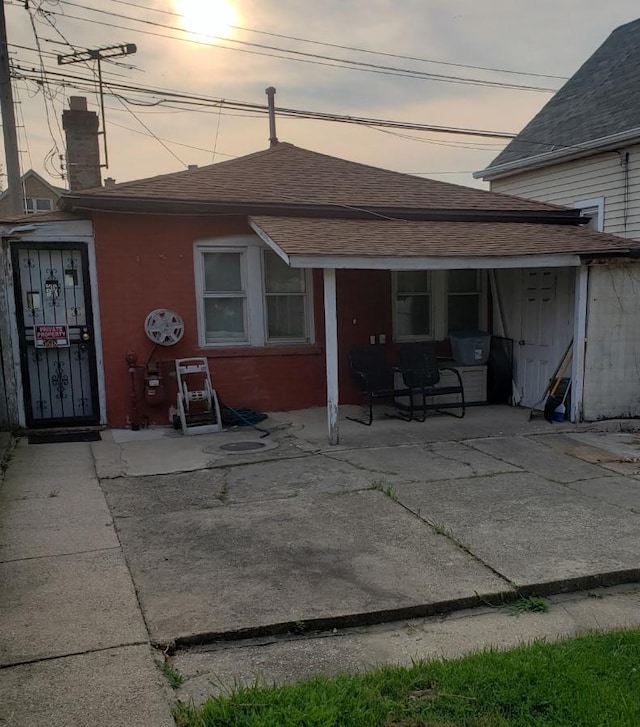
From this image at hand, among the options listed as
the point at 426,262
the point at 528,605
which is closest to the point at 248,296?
the point at 426,262

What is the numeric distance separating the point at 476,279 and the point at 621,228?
2.92 m

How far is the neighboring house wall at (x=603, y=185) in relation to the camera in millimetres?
10180

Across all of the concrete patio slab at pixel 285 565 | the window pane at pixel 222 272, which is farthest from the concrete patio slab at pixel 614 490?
the window pane at pixel 222 272

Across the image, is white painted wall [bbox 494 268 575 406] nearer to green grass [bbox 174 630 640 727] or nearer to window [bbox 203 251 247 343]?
window [bbox 203 251 247 343]

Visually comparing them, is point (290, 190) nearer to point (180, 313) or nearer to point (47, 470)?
point (180, 313)

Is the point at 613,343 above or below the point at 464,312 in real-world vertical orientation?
below

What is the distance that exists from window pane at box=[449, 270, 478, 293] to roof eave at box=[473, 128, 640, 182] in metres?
3.24

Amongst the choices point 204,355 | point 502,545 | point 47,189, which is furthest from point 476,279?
point 47,189

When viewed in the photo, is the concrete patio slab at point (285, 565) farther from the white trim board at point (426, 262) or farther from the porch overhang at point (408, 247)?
the white trim board at point (426, 262)

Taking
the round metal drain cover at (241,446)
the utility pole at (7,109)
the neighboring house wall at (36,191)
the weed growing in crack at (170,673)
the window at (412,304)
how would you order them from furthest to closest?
the neighboring house wall at (36,191), the utility pole at (7,109), the window at (412,304), the round metal drain cover at (241,446), the weed growing in crack at (170,673)

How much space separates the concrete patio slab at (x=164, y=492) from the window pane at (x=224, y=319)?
278 cm

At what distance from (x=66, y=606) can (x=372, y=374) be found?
18.8 feet

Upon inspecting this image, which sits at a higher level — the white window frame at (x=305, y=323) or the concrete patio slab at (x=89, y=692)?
the white window frame at (x=305, y=323)

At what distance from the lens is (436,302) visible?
376 inches
